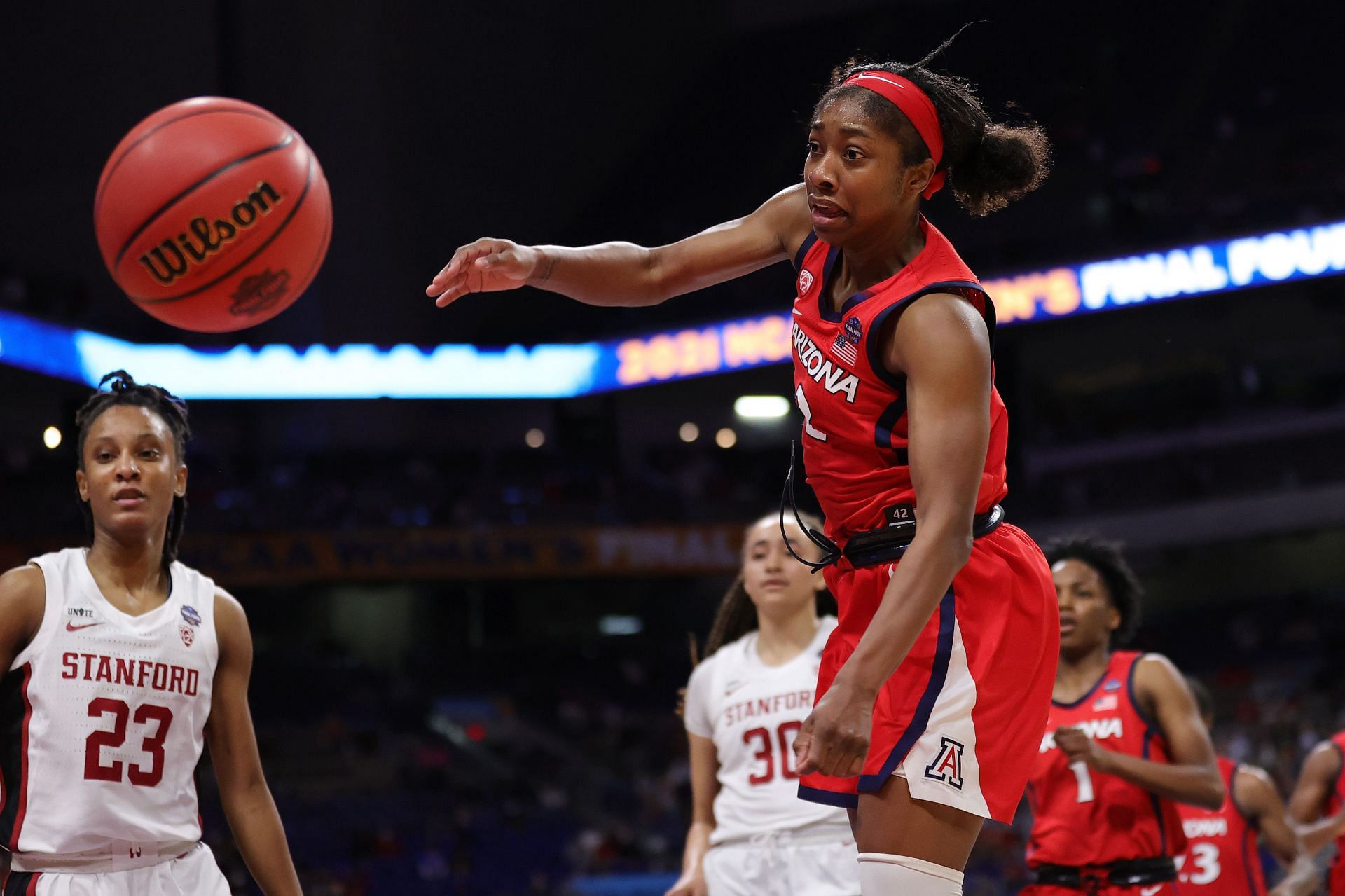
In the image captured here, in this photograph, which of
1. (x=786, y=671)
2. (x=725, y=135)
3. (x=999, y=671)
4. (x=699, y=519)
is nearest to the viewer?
(x=999, y=671)

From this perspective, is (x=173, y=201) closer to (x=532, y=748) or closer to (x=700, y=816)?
(x=700, y=816)

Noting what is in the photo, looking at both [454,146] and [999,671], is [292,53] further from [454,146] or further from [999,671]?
[999,671]

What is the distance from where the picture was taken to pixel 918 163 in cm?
246

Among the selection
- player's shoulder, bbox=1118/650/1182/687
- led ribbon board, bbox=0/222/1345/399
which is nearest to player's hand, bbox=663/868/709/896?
player's shoulder, bbox=1118/650/1182/687

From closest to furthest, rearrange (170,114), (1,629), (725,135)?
(1,629)
(170,114)
(725,135)

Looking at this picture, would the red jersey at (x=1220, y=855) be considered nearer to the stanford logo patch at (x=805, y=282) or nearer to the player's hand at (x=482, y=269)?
the stanford logo patch at (x=805, y=282)

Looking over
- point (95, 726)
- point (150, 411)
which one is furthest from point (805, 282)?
point (95, 726)

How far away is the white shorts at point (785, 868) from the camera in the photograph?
15.0 feet

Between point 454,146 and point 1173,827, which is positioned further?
point 454,146

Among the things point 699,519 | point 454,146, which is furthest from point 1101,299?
point 454,146

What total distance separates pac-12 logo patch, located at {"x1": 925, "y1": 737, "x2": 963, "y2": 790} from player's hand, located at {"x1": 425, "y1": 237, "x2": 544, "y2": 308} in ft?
3.76

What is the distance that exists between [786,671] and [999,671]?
8.41ft

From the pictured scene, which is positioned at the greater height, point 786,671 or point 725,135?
point 725,135

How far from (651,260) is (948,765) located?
1.21 meters
